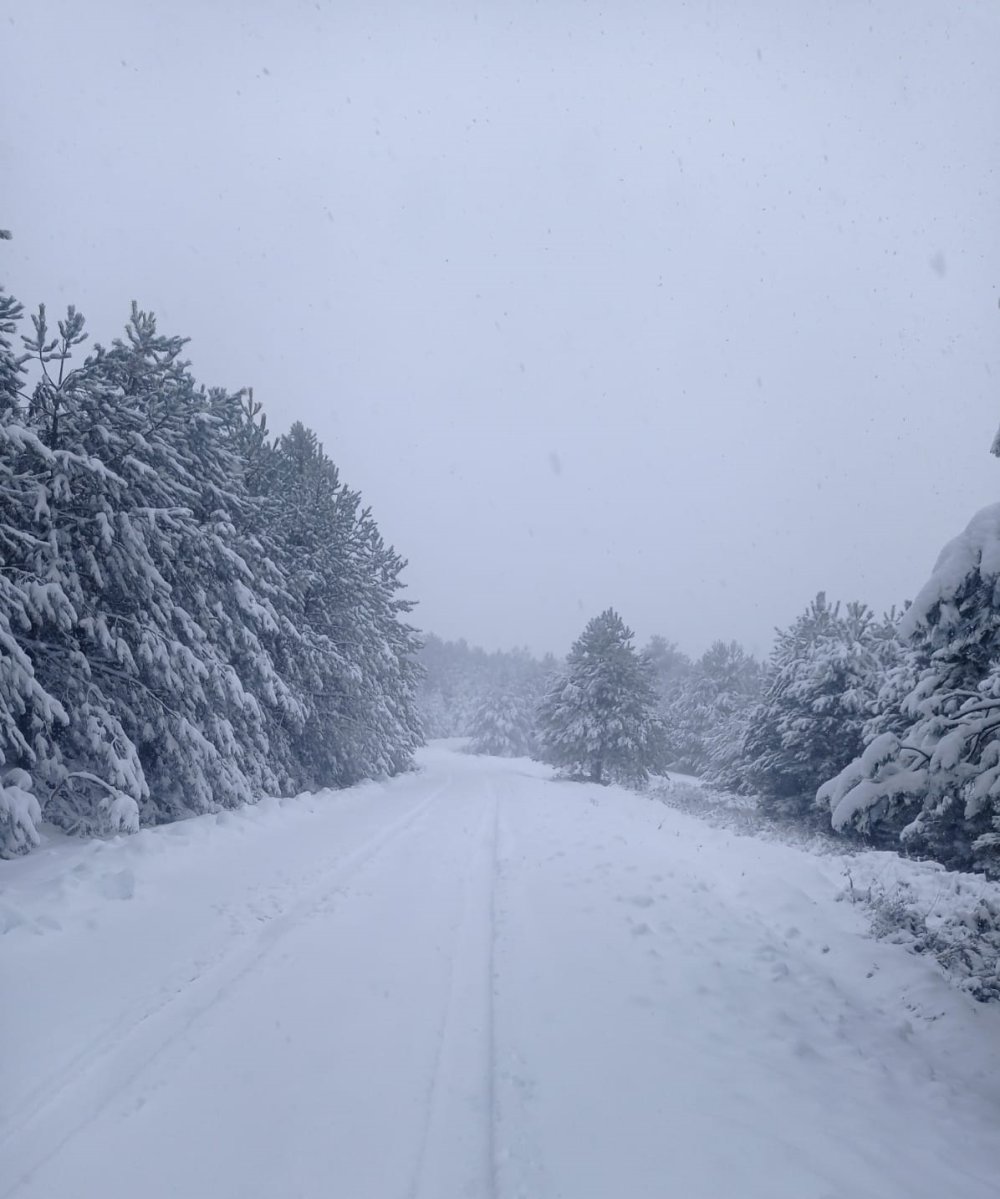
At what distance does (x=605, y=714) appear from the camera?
99.2 ft

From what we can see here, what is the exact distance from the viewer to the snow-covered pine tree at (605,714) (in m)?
30.0

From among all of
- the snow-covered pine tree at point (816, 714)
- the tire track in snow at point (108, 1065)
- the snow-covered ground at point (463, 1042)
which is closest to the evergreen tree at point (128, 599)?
the snow-covered ground at point (463, 1042)

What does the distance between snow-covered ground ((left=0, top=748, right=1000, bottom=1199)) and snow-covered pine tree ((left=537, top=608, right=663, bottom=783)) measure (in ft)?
70.0

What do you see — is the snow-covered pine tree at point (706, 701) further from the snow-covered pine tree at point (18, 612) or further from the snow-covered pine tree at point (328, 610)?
the snow-covered pine tree at point (18, 612)

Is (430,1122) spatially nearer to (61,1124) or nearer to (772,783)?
(61,1124)

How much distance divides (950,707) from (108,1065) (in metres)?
7.47

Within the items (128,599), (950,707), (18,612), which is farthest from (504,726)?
(950,707)

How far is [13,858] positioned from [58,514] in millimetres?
5293

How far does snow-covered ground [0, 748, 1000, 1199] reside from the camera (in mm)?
3482

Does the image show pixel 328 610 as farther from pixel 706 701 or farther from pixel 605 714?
pixel 706 701

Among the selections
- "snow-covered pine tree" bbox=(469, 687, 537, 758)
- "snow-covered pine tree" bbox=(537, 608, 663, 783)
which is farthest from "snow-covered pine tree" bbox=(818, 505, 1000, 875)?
"snow-covered pine tree" bbox=(469, 687, 537, 758)

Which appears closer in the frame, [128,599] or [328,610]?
[128,599]

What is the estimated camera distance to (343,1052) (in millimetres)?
4547

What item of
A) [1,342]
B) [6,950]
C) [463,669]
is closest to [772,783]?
[6,950]
